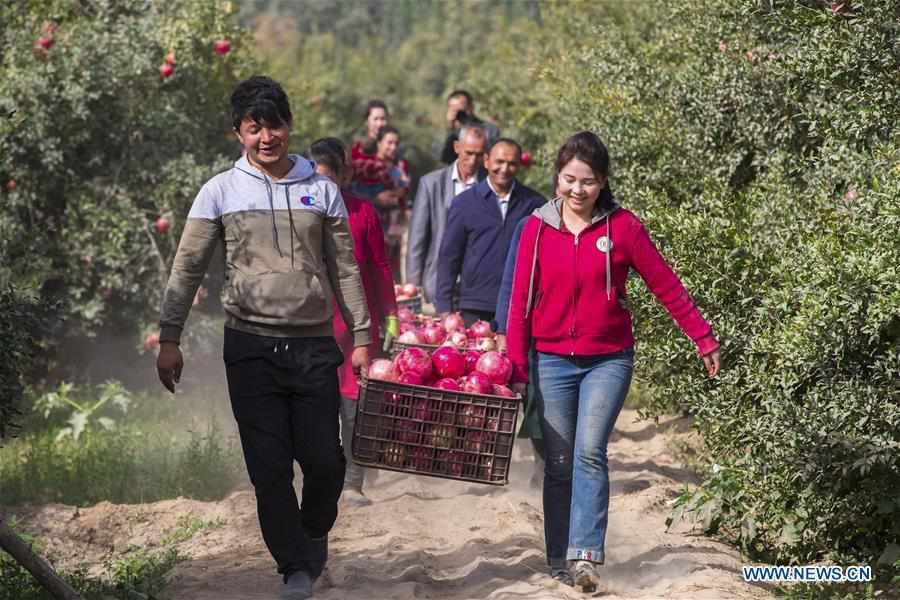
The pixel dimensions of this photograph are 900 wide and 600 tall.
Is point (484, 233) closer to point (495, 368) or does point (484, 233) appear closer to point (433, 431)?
point (495, 368)

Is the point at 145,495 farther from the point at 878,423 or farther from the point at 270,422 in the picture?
the point at 878,423

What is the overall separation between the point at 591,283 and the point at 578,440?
0.73m

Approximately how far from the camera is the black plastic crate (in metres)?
6.07

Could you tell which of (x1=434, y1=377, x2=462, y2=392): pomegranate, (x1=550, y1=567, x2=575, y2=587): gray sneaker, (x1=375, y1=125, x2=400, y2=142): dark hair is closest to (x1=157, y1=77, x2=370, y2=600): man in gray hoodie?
(x1=434, y1=377, x2=462, y2=392): pomegranate

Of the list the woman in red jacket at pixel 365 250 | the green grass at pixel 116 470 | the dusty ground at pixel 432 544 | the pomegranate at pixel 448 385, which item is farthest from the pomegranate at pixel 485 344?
the green grass at pixel 116 470

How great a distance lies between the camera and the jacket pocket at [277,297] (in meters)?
5.88

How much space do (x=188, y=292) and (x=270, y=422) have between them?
2.20ft

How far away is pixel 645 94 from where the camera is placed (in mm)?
10242

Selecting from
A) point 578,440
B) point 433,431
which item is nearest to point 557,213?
point 578,440

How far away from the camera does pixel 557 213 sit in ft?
20.8

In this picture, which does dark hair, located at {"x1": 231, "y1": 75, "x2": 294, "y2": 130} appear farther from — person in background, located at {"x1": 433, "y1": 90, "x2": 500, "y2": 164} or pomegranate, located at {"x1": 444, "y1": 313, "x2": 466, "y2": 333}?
person in background, located at {"x1": 433, "y1": 90, "x2": 500, "y2": 164}

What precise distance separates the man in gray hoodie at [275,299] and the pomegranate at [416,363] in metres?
0.25

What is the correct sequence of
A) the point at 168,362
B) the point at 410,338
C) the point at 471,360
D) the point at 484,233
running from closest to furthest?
the point at 168,362 < the point at 471,360 < the point at 410,338 < the point at 484,233

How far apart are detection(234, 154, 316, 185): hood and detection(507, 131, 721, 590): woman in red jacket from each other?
3.52ft
